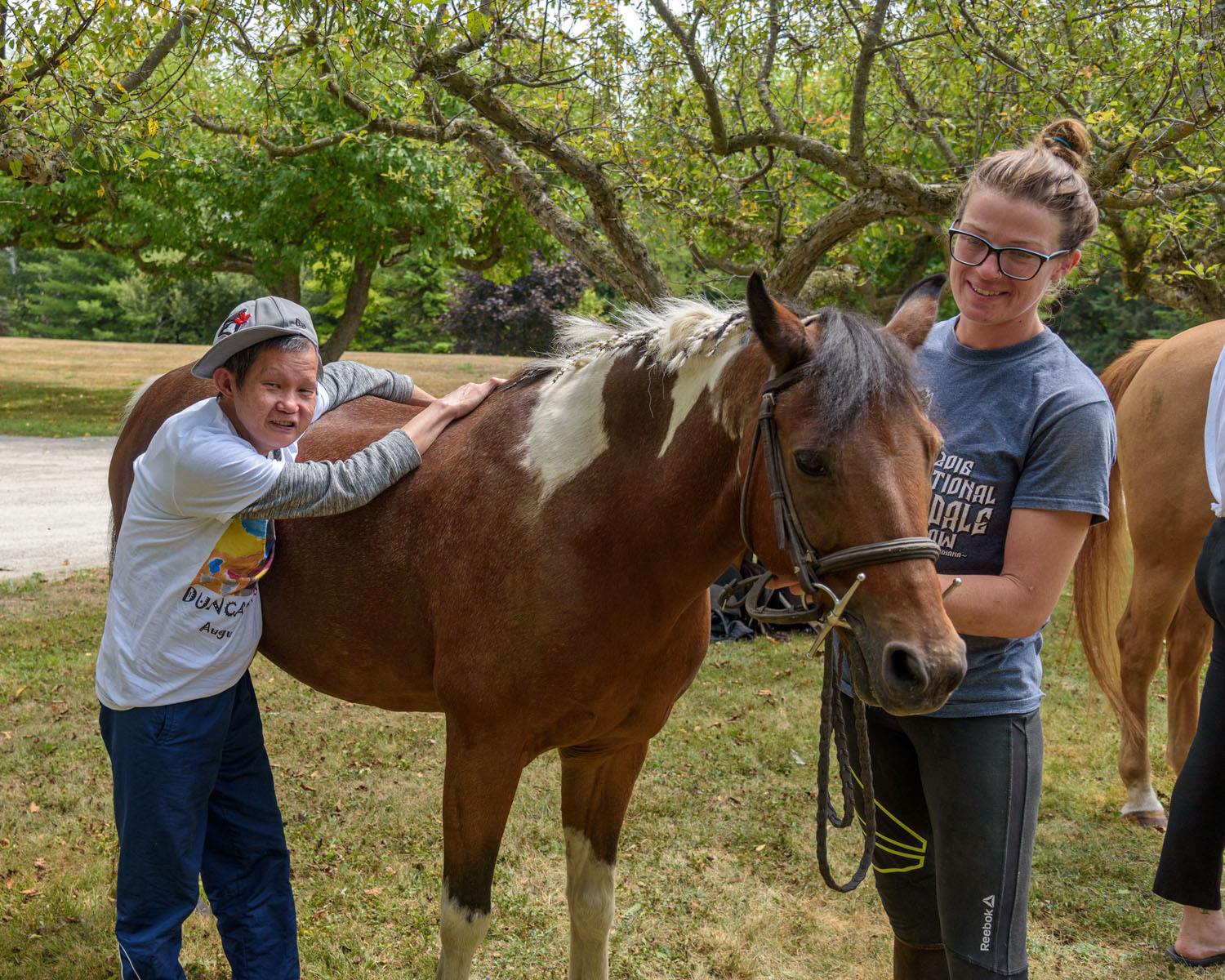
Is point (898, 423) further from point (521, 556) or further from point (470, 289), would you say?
point (470, 289)

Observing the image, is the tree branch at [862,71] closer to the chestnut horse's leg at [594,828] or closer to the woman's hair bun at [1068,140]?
the woman's hair bun at [1068,140]

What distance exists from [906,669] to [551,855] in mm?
2809

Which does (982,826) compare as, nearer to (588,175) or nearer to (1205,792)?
(1205,792)

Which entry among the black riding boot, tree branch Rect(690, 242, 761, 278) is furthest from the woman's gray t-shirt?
tree branch Rect(690, 242, 761, 278)

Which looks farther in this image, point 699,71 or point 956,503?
point 699,71

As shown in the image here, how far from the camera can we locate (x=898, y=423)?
1.80 meters

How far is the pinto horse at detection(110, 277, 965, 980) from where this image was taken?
1.78 m

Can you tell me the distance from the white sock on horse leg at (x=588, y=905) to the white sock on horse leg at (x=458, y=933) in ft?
1.23

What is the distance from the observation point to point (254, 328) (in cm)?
232

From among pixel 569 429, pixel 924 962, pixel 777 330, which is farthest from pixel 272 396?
pixel 924 962

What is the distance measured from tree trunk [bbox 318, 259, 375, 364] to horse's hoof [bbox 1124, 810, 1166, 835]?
1492 cm

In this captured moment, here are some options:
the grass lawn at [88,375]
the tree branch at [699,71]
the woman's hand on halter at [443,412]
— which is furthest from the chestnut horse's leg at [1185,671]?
the grass lawn at [88,375]

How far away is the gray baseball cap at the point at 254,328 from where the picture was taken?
2334 mm

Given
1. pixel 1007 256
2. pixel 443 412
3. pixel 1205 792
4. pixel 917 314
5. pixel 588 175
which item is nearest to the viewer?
pixel 1007 256
